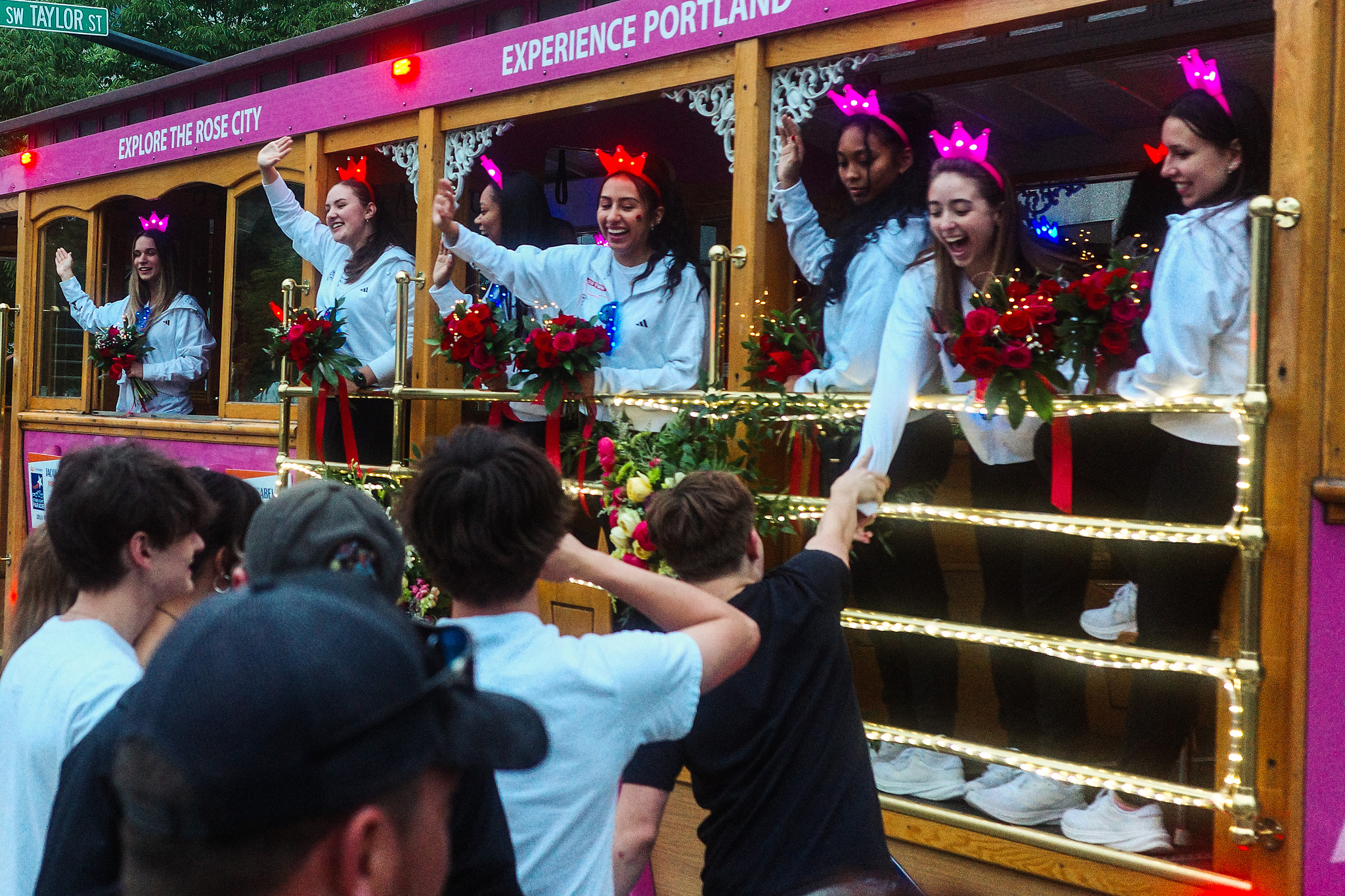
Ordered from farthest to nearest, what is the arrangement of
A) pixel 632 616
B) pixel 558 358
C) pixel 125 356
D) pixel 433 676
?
pixel 125 356 < pixel 558 358 < pixel 632 616 < pixel 433 676

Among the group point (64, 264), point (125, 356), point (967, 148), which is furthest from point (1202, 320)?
point (64, 264)

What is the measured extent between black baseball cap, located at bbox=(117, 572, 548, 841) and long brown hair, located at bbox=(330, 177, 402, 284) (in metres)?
4.77

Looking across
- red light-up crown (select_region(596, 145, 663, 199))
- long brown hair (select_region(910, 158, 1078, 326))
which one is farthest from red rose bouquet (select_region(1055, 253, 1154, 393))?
red light-up crown (select_region(596, 145, 663, 199))

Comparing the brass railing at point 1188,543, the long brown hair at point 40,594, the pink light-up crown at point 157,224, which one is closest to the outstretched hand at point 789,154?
the brass railing at point 1188,543

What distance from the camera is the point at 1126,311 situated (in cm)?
304

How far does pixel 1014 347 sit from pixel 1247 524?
2.25 ft

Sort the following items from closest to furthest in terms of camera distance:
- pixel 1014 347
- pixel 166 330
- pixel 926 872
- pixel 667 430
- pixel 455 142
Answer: pixel 1014 347
pixel 926 872
pixel 667 430
pixel 455 142
pixel 166 330

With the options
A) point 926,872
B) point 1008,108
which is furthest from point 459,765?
point 1008,108

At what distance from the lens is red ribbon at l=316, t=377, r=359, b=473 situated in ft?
16.7

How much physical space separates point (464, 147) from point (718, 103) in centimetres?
132

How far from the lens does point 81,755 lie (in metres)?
1.31

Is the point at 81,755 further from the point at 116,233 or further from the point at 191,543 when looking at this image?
the point at 116,233

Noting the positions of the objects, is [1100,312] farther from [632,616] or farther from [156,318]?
[156,318]

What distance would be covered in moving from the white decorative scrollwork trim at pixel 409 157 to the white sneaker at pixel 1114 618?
3.10m
